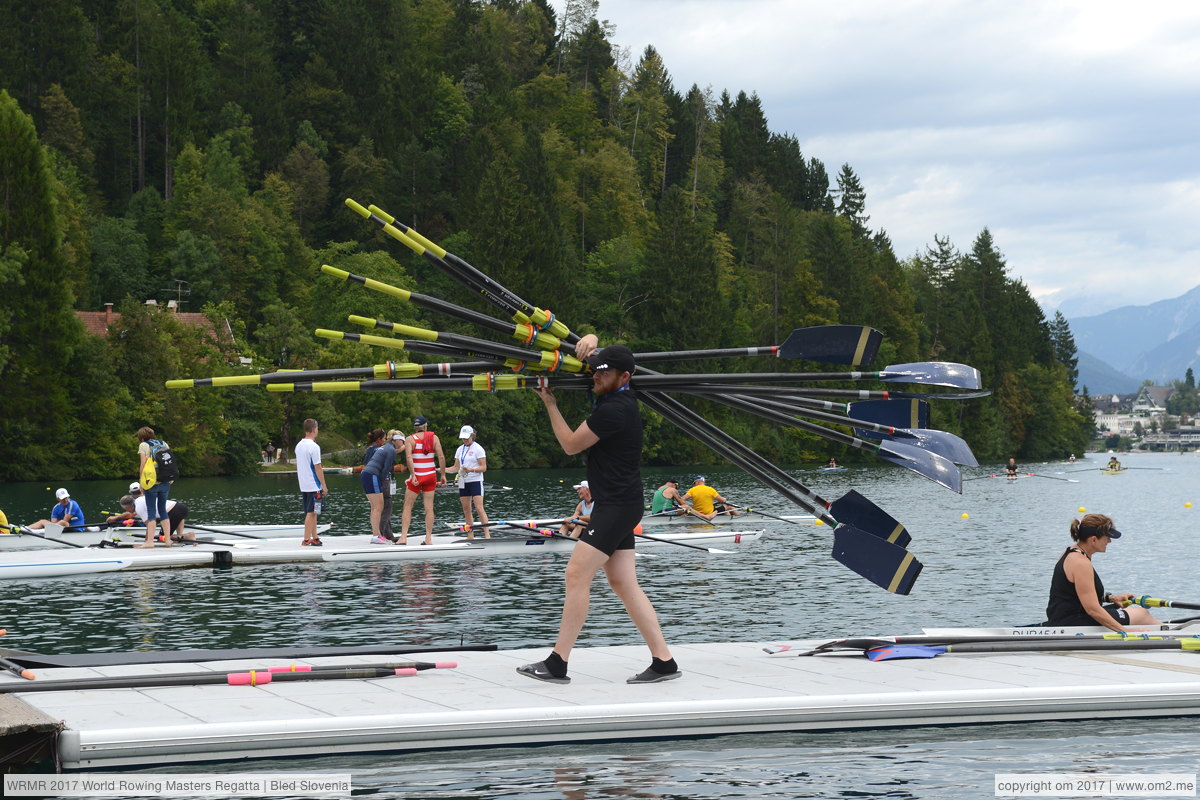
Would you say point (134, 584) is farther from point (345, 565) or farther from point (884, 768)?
point (884, 768)

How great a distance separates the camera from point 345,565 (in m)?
22.2

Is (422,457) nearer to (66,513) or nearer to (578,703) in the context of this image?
(66,513)

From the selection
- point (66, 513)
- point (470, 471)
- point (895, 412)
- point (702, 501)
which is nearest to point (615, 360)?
point (895, 412)

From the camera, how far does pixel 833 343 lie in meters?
11.1

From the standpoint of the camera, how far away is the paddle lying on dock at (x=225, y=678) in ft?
31.3

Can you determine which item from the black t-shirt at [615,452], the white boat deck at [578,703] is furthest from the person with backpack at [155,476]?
the black t-shirt at [615,452]

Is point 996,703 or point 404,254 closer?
point 996,703

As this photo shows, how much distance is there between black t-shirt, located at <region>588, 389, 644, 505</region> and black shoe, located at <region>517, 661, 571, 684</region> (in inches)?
56.4

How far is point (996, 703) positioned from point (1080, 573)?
2747 millimetres

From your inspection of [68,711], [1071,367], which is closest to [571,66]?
[1071,367]

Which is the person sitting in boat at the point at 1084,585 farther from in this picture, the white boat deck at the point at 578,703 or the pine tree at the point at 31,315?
the pine tree at the point at 31,315

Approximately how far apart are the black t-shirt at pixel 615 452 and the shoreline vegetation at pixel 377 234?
193ft

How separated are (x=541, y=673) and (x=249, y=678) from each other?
218 cm

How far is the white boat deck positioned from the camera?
8445 mm
